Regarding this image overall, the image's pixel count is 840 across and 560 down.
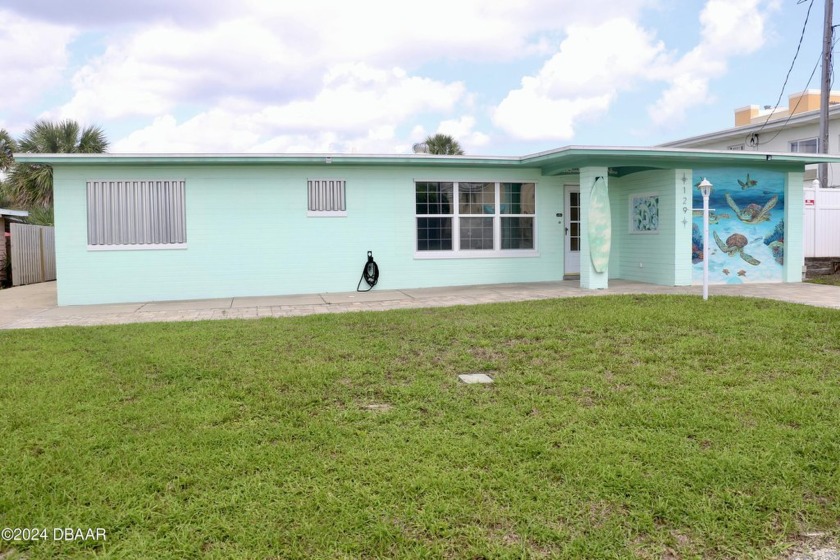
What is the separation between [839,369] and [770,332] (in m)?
1.49

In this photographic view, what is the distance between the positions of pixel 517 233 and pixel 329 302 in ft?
15.5

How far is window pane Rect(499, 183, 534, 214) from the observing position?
13484 millimetres

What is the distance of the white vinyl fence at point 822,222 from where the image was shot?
50.2ft

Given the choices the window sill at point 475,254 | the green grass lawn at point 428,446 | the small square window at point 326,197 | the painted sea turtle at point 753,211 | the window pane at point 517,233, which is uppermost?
the small square window at point 326,197

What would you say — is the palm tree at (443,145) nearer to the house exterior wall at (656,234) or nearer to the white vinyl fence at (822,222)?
the house exterior wall at (656,234)

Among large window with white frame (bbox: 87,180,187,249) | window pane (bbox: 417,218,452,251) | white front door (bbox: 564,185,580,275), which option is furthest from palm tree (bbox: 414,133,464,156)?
large window with white frame (bbox: 87,180,187,249)

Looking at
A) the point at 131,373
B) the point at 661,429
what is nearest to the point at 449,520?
the point at 661,429

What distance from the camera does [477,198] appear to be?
1332 centimetres

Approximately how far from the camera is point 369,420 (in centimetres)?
443

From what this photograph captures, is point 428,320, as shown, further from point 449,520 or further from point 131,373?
point 449,520

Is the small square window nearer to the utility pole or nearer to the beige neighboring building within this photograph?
the utility pole

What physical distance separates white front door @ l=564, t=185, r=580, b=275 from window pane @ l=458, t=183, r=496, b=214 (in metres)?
1.74

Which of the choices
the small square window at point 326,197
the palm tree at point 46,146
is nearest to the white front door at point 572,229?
the small square window at point 326,197

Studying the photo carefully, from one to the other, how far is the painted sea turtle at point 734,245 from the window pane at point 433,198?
545 centimetres
